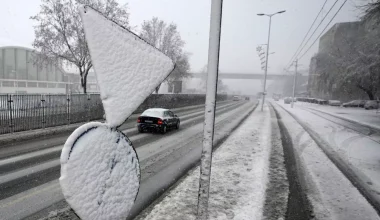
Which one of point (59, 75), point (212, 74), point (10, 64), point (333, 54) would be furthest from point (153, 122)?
point (333, 54)

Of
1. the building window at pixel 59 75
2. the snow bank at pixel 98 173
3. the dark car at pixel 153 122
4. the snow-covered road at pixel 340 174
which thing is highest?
the building window at pixel 59 75

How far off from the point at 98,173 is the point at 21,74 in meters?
47.3

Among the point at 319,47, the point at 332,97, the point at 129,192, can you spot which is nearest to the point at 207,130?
the point at 129,192

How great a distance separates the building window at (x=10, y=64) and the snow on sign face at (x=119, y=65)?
1818 inches

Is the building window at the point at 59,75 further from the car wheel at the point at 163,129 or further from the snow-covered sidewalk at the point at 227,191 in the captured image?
the snow-covered sidewalk at the point at 227,191

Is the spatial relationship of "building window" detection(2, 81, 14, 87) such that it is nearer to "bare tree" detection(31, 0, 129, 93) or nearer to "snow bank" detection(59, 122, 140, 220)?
"bare tree" detection(31, 0, 129, 93)

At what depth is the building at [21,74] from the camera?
3728 centimetres

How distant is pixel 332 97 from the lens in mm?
59594

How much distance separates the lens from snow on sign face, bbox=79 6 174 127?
1415 millimetres

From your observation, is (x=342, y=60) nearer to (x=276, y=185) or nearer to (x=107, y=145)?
(x=276, y=185)

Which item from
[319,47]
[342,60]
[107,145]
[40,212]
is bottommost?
[40,212]

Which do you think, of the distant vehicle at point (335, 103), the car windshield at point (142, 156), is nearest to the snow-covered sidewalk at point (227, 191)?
the car windshield at point (142, 156)

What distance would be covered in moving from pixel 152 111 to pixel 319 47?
295 ft

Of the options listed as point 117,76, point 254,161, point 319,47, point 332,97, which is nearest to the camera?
point 117,76
